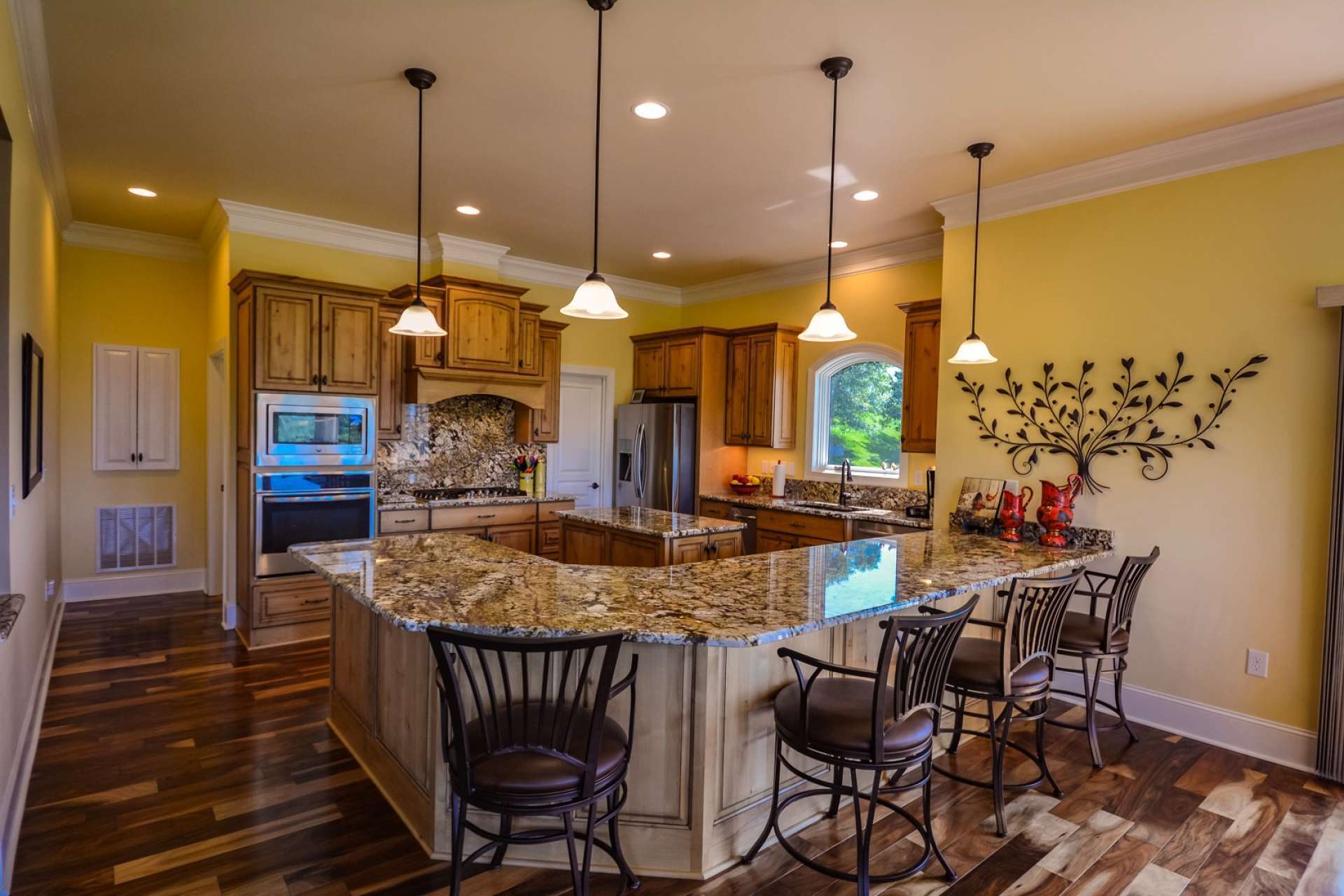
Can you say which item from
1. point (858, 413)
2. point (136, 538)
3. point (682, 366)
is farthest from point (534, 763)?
point (136, 538)

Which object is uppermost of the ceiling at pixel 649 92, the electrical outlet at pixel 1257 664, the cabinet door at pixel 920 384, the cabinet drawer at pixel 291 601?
the ceiling at pixel 649 92

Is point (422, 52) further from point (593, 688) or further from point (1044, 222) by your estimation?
point (1044, 222)

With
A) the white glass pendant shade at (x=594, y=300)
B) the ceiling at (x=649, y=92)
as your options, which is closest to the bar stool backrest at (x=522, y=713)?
the white glass pendant shade at (x=594, y=300)

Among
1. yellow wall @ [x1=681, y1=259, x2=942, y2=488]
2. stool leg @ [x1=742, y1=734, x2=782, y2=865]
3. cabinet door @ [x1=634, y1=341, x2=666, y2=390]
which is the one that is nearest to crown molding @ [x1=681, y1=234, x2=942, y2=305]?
yellow wall @ [x1=681, y1=259, x2=942, y2=488]

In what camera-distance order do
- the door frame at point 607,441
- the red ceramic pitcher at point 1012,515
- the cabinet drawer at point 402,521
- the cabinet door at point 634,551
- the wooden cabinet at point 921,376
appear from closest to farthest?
the red ceramic pitcher at point 1012,515 < the cabinet door at point 634,551 < the wooden cabinet at point 921,376 < the cabinet drawer at point 402,521 < the door frame at point 607,441

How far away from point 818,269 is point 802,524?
2.25 m

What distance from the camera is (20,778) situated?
2.64 metres

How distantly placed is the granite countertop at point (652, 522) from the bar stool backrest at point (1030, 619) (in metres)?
1.89

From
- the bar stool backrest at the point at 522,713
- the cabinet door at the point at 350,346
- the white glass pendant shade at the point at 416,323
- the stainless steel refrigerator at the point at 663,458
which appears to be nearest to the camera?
the bar stool backrest at the point at 522,713

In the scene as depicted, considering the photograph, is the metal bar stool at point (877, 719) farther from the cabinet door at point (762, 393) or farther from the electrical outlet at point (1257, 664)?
the cabinet door at point (762, 393)

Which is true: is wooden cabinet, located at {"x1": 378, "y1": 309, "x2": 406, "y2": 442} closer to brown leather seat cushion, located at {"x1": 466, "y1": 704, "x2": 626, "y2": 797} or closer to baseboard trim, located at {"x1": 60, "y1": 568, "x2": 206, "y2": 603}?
baseboard trim, located at {"x1": 60, "y1": 568, "x2": 206, "y2": 603}

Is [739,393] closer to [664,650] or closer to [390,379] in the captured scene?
[390,379]

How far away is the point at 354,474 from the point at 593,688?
319 cm

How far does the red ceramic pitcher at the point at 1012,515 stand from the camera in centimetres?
379
